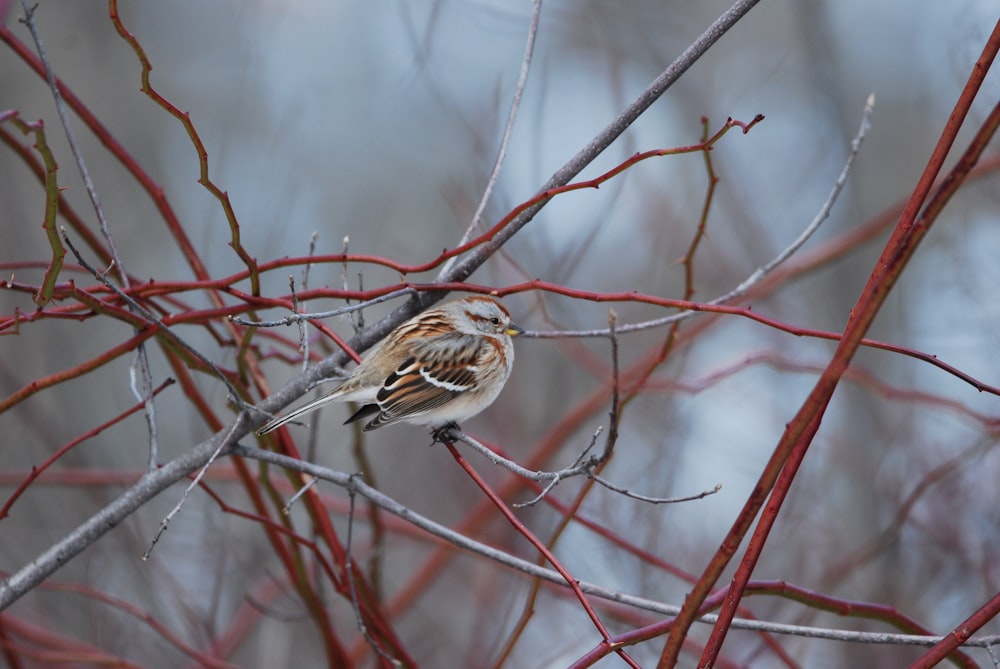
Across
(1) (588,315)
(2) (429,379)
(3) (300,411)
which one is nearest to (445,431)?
(2) (429,379)

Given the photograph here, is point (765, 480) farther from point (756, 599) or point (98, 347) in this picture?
point (98, 347)

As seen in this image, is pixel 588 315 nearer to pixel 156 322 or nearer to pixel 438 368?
pixel 438 368

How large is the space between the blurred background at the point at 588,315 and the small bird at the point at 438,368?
0.88ft

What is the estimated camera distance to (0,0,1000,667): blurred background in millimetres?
4035

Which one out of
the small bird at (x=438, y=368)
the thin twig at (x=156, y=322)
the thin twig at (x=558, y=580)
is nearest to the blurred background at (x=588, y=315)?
the small bird at (x=438, y=368)

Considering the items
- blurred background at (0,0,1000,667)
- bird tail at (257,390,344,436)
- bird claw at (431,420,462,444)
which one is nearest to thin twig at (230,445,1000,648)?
bird tail at (257,390,344,436)

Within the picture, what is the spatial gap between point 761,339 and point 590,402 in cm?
322

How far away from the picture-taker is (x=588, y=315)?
5.20 metres

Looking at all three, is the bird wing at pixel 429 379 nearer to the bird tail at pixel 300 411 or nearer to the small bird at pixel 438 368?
the small bird at pixel 438 368

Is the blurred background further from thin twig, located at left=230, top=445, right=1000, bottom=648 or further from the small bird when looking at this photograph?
thin twig, located at left=230, top=445, right=1000, bottom=648

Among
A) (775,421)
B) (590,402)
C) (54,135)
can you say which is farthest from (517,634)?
(54,135)

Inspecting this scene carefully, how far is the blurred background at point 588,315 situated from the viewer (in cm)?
404

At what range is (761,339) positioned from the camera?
20.0 ft

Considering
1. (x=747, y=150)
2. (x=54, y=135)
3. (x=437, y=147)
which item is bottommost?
(x=747, y=150)
